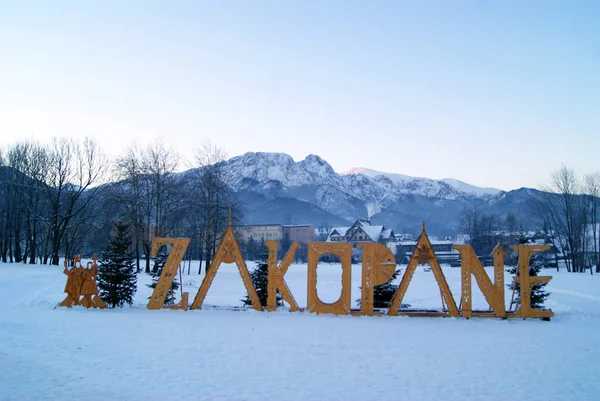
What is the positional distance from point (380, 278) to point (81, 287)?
36.9 feet

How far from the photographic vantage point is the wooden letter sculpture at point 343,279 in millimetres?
16594

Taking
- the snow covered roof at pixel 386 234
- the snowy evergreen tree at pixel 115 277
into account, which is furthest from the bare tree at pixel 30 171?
the snow covered roof at pixel 386 234

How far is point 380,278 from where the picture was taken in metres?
16.8

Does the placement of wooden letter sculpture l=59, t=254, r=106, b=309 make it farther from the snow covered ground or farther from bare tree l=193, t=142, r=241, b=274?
bare tree l=193, t=142, r=241, b=274

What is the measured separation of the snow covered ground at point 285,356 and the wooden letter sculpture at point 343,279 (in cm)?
65

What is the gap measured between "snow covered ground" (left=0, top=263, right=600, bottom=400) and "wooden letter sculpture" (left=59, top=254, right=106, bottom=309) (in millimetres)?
887

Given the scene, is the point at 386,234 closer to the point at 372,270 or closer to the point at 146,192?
the point at 146,192

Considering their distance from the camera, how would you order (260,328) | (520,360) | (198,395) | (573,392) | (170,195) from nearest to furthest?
(198,395)
(573,392)
(520,360)
(260,328)
(170,195)

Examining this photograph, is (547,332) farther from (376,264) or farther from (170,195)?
(170,195)

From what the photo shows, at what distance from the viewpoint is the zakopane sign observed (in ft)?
53.2

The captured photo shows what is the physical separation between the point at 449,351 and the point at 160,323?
28.2 ft

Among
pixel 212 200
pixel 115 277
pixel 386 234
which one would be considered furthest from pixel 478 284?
pixel 386 234

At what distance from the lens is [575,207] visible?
5541 centimetres

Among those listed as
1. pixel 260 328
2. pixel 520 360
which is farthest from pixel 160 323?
pixel 520 360
